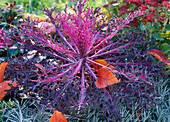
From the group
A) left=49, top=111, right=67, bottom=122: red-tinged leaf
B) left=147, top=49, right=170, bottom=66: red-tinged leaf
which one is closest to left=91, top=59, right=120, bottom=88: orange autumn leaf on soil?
left=49, top=111, right=67, bottom=122: red-tinged leaf

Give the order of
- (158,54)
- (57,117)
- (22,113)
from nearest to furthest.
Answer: (57,117) → (22,113) → (158,54)

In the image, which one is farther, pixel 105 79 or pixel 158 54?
pixel 158 54

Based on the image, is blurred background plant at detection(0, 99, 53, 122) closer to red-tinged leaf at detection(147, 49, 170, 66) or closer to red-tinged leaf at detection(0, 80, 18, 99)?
red-tinged leaf at detection(0, 80, 18, 99)

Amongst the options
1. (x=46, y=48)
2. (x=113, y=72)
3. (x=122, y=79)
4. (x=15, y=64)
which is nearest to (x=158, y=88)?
(x=122, y=79)

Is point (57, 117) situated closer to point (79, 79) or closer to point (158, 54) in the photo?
point (79, 79)

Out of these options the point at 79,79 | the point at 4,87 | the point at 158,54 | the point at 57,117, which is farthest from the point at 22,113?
the point at 158,54

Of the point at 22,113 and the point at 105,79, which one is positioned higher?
the point at 105,79

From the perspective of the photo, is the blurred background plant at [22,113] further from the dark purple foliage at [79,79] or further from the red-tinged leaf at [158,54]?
the red-tinged leaf at [158,54]

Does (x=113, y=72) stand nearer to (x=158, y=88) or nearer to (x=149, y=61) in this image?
(x=149, y=61)

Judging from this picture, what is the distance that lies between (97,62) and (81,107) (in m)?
0.39

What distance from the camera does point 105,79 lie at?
44.5 inches

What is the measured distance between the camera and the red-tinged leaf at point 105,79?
110cm

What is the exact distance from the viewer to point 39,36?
138 cm

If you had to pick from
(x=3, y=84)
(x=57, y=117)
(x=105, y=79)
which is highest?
(x=3, y=84)
